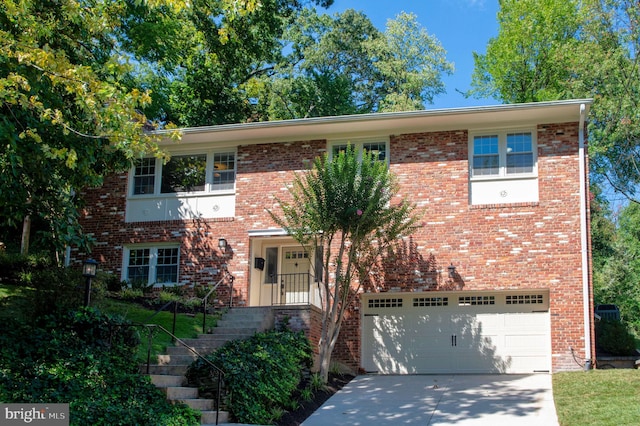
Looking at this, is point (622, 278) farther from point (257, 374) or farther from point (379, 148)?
point (257, 374)

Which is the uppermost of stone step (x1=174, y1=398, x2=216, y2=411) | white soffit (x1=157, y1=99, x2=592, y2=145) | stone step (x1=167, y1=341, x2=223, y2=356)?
white soffit (x1=157, y1=99, x2=592, y2=145)

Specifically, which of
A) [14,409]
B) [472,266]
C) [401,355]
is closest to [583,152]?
[472,266]

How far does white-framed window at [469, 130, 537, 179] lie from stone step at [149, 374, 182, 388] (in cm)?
878

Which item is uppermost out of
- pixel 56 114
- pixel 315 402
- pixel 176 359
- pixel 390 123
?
pixel 390 123

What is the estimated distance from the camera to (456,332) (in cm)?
1725

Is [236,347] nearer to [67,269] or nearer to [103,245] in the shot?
[67,269]

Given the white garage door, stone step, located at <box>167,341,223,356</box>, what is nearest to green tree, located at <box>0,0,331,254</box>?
stone step, located at <box>167,341,223,356</box>

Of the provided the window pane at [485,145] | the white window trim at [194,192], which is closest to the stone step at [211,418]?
the white window trim at [194,192]

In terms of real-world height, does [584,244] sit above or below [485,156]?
below

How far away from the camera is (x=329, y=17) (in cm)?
3462

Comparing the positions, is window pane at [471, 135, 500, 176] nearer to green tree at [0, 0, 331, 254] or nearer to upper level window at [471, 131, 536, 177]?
upper level window at [471, 131, 536, 177]

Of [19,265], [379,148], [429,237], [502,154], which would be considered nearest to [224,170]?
[379,148]

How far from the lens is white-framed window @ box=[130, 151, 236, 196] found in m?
19.2

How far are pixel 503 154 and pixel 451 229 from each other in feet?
7.29
